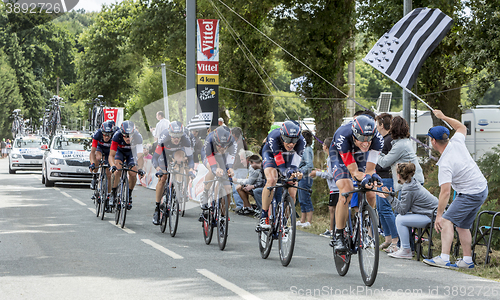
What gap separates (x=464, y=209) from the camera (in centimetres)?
778

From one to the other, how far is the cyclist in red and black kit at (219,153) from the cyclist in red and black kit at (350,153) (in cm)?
229

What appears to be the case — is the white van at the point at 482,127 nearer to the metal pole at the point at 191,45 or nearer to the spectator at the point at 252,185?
the metal pole at the point at 191,45

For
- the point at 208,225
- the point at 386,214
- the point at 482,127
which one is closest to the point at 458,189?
the point at 386,214

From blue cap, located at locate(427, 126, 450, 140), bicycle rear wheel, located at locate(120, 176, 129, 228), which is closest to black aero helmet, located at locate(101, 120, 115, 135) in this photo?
bicycle rear wheel, located at locate(120, 176, 129, 228)

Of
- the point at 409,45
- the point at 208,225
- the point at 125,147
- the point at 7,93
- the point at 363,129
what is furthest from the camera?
the point at 7,93

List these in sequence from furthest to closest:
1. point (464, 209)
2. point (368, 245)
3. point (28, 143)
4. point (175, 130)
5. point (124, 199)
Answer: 1. point (28, 143)
2. point (124, 199)
3. point (175, 130)
4. point (464, 209)
5. point (368, 245)

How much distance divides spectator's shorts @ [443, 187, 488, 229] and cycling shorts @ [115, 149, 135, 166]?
664 cm

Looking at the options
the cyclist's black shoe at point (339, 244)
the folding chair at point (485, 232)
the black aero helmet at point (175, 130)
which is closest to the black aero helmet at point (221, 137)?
the black aero helmet at point (175, 130)

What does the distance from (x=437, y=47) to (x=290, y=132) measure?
1244 centimetres

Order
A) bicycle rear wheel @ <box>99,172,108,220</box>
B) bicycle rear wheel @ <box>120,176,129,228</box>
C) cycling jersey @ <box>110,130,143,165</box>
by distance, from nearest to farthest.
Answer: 1. bicycle rear wheel @ <box>120,176,129,228</box>
2. cycling jersey @ <box>110,130,143,165</box>
3. bicycle rear wheel @ <box>99,172,108,220</box>

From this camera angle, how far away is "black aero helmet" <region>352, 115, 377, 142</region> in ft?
22.3

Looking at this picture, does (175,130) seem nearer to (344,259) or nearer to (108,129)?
(108,129)

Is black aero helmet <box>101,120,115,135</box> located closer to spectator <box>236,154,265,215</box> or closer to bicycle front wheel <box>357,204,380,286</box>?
spectator <box>236,154,265,215</box>

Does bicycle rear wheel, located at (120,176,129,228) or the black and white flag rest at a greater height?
the black and white flag
